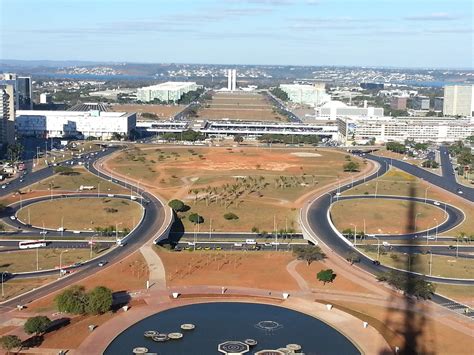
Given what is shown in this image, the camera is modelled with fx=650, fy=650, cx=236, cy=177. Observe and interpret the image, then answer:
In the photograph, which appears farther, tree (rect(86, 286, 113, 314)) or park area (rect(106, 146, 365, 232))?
park area (rect(106, 146, 365, 232))

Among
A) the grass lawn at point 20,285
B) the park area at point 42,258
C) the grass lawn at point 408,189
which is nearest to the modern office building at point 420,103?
the grass lawn at point 408,189

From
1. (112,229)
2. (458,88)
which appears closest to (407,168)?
(112,229)

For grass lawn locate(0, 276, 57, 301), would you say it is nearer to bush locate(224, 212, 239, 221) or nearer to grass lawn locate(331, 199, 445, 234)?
bush locate(224, 212, 239, 221)

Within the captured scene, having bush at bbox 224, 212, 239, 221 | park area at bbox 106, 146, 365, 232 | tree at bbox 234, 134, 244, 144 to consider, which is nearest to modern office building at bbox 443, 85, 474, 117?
park area at bbox 106, 146, 365, 232

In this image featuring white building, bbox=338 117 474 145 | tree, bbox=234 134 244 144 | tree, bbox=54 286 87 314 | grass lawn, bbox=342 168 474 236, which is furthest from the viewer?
white building, bbox=338 117 474 145

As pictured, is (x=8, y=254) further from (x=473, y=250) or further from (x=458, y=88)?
(x=458, y=88)

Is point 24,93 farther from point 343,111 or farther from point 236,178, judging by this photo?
point 236,178

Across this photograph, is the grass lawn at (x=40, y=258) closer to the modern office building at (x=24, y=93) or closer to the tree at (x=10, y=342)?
the tree at (x=10, y=342)

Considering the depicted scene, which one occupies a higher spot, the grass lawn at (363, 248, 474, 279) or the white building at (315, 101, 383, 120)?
the white building at (315, 101, 383, 120)
